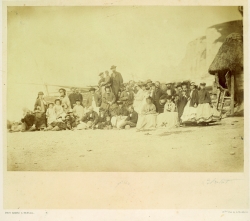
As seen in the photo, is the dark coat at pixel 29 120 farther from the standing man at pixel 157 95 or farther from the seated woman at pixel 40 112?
the standing man at pixel 157 95

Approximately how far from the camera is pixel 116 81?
466 centimetres

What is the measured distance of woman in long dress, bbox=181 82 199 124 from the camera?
4645 millimetres

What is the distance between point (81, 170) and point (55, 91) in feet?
4.32

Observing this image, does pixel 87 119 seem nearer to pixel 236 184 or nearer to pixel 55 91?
pixel 55 91

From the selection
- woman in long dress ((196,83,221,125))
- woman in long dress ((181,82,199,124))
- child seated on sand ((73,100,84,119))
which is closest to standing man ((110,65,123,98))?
child seated on sand ((73,100,84,119))

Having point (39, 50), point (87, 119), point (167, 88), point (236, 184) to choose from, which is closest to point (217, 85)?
point (167, 88)

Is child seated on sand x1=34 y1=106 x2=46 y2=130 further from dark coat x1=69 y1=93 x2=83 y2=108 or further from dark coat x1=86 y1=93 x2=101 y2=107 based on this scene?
dark coat x1=86 y1=93 x2=101 y2=107

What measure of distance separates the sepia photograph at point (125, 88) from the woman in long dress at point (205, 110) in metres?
0.02

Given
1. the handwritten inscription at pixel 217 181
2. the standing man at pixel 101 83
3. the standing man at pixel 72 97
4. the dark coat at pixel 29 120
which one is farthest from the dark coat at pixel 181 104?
the dark coat at pixel 29 120

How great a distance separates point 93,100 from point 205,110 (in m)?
1.80

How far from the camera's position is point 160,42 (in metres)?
4.64

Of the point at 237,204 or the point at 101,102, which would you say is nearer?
the point at 237,204

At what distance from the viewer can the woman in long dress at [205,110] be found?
4.62m

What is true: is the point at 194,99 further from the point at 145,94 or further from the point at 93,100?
the point at 93,100
